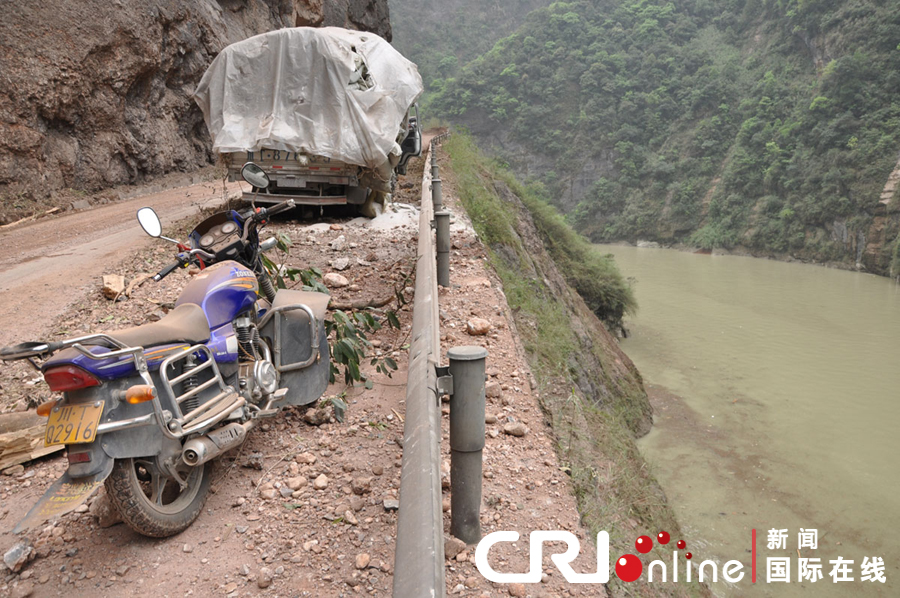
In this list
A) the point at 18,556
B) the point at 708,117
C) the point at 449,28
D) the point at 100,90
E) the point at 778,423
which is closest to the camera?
the point at 18,556

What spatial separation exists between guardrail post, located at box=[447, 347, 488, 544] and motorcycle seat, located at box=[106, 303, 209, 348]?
131 centimetres

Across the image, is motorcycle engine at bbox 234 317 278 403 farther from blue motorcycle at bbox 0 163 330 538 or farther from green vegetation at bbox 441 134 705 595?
green vegetation at bbox 441 134 705 595

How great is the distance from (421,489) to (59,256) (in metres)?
7.70

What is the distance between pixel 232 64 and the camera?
8508 millimetres

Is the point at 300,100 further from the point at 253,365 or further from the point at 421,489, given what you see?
the point at 421,489

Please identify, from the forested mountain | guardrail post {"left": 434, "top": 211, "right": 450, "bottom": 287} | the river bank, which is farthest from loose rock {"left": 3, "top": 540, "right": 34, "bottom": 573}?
the forested mountain

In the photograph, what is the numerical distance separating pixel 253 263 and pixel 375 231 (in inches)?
188

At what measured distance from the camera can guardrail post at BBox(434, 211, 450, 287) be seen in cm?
540

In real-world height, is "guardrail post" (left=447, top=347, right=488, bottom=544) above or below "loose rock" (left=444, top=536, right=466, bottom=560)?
above

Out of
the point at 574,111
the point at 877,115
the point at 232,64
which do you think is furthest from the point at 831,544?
the point at 574,111

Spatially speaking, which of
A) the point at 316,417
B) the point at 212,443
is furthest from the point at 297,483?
the point at 316,417

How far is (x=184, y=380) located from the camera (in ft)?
9.34

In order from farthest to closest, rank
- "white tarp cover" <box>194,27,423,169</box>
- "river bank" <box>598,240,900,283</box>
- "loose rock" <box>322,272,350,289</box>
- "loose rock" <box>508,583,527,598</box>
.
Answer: "river bank" <box>598,240,900,283</box>
"white tarp cover" <box>194,27,423,169</box>
"loose rock" <box>322,272,350,289</box>
"loose rock" <box>508,583,527,598</box>

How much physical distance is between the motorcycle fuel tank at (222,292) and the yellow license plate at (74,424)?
0.74 m
